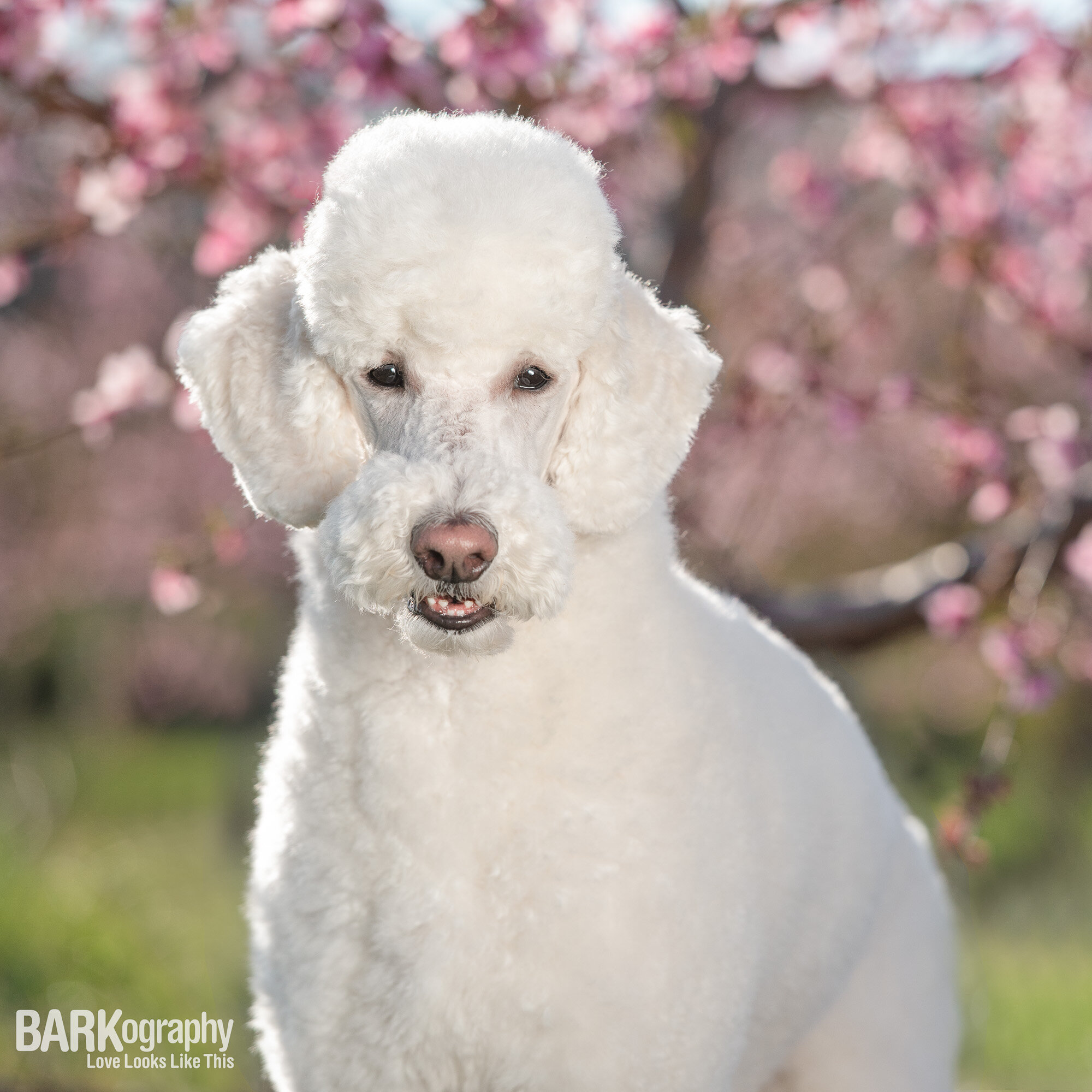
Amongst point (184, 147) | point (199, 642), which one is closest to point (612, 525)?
point (184, 147)

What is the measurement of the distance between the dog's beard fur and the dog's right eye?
0.13 meters

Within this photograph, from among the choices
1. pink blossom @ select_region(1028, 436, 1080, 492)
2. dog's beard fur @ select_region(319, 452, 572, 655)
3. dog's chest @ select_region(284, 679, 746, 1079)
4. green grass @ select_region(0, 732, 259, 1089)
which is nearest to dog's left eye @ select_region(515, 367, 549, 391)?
dog's beard fur @ select_region(319, 452, 572, 655)

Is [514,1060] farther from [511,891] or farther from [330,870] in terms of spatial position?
[330,870]

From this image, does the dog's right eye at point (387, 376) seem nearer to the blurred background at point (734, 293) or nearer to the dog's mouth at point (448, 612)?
the dog's mouth at point (448, 612)

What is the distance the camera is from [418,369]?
5.69 feet

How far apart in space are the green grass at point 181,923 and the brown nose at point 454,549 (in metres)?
2.56

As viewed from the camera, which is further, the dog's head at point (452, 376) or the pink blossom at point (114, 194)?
the pink blossom at point (114, 194)

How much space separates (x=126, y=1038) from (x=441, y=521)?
2.87 m

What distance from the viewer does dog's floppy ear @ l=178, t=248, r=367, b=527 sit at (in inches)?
72.4

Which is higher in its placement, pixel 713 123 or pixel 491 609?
pixel 713 123

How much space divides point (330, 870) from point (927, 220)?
310 cm

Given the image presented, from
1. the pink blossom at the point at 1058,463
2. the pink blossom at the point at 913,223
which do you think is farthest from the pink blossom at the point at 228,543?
the pink blossom at the point at 913,223

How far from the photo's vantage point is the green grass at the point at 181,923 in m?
4.15

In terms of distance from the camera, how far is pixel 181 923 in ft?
16.3
